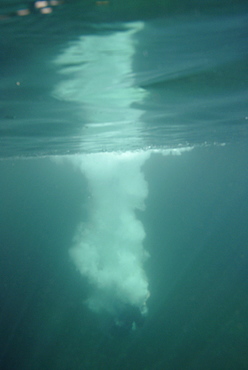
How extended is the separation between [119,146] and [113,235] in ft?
83.3

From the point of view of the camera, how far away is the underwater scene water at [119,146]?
471 cm

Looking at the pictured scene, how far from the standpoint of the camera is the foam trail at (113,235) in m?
29.5

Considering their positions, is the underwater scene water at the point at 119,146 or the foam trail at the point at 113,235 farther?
the foam trail at the point at 113,235

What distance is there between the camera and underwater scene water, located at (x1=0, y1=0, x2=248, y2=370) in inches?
186

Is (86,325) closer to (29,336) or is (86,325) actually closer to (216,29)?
(29,336)

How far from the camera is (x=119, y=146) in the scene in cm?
2070

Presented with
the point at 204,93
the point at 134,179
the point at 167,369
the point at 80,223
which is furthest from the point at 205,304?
the point at 134,179

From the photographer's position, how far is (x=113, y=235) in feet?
141

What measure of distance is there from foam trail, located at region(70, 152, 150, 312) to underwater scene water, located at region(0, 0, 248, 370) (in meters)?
0.26

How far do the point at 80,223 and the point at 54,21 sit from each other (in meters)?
48.7

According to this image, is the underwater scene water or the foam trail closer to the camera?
the underwater scene water

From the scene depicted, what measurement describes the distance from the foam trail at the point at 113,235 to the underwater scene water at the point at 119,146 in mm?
264

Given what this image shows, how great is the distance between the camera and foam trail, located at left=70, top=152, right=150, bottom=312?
29531 mm

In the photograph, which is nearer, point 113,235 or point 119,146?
point 119,146
